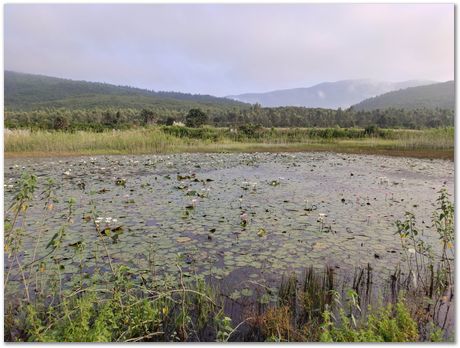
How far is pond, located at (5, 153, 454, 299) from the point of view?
441cm

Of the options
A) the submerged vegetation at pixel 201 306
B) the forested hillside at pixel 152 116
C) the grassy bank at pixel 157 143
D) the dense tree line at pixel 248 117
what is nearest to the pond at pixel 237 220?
the submerged vegetation at pixel 201 306

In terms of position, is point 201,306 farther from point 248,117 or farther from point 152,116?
point 248,117

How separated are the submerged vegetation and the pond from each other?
0.27 metres

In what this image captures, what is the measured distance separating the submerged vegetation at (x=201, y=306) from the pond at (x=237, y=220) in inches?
10.7

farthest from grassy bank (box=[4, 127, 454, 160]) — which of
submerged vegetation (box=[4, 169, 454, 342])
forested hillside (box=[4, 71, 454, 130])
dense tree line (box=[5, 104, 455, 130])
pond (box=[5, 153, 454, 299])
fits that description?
dense tree line (box=[5, 104, 455, 130])

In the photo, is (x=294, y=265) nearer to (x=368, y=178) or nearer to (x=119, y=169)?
(x=368, y=178)

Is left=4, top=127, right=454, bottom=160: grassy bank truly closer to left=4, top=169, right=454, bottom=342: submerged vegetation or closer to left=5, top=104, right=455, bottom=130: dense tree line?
left=4, top=169, right=454, bottom=342: submerged vegetation

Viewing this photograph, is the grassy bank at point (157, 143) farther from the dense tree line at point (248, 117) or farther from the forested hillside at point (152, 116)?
the dense tree line at point (248, 117)

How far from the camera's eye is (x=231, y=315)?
324cm

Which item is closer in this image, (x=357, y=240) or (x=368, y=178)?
(x=357, y=240)

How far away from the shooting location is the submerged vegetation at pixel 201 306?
266 cm

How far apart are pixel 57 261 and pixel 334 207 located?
5477mm

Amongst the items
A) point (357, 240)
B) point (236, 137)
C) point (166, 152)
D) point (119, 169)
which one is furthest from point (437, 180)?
point (236, 137)

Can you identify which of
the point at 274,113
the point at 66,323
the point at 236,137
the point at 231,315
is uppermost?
the point at 274,113
